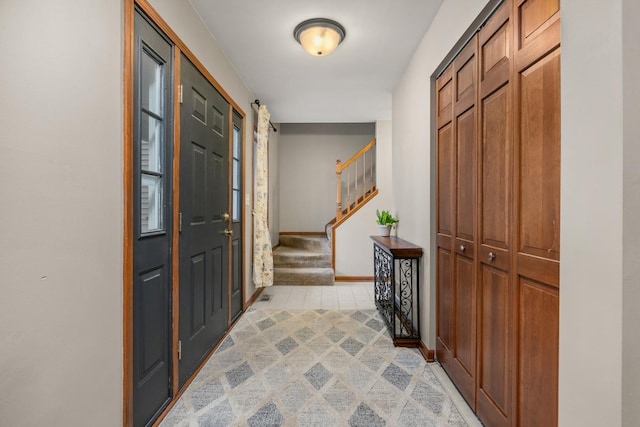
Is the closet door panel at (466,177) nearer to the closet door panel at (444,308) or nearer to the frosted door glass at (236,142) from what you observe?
the closet door panel at (444,308)

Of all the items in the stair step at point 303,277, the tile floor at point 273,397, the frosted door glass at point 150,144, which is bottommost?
the tile floor at point 273,397

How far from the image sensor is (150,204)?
5.21ft

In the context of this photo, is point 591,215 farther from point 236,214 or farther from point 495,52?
point 236,214

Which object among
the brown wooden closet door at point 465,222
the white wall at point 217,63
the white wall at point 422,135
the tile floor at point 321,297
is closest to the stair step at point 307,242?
the tile floor at point 321,297

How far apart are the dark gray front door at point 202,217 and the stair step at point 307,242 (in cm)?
249

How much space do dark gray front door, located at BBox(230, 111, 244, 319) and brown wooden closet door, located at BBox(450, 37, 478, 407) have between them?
6.53ft

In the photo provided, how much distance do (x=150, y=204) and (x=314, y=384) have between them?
150 cm

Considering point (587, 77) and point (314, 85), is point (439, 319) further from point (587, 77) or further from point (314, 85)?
point (314, 85)

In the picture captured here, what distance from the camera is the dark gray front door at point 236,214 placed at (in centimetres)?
292

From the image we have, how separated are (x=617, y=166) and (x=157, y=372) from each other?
6.65ft

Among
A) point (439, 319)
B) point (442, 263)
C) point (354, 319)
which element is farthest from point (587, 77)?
point (354, 319)

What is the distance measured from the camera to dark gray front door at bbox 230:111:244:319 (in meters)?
2.92

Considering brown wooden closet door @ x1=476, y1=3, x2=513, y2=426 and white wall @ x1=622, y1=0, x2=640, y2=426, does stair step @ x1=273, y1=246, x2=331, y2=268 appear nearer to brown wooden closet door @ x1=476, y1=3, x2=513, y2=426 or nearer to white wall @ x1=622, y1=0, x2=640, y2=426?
brown wooden closet door @ x1=476, y1=3, x2=513, y2=426

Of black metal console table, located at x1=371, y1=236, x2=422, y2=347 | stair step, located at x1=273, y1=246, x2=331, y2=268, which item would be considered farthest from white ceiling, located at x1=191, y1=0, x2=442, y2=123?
stair step, located at x1=273, y1=246, x2=331, y2=268
